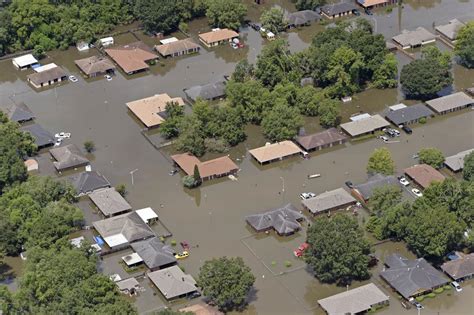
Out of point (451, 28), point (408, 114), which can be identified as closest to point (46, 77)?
point (408, 114)

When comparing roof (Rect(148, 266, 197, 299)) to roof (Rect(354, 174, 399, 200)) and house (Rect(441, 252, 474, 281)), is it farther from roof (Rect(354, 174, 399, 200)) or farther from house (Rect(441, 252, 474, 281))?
house (Rect(441, 252, 474, 281))

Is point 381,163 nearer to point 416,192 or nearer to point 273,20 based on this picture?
point 416,192

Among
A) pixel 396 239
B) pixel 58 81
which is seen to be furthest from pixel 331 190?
pixel 58 81

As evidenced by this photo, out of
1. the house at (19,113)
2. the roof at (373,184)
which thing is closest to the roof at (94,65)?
→ the house at (19,113)

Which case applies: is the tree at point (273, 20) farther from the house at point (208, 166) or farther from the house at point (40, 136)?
the house at point (40, 136)

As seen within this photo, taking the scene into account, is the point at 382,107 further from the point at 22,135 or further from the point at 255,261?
the point at 22,135
